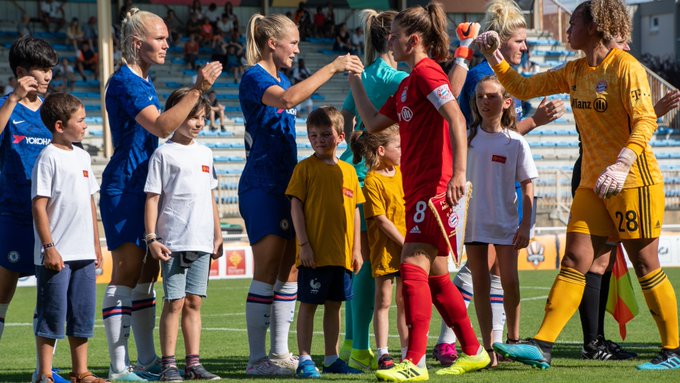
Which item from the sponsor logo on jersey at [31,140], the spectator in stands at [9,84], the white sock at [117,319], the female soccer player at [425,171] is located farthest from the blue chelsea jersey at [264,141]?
the spectator in stands at [9,84]

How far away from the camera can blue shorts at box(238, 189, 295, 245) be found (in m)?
6.54

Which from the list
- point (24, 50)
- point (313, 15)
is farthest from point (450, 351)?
point (313, 15)

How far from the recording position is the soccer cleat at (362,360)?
276 inches

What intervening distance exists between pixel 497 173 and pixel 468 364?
1370 mm

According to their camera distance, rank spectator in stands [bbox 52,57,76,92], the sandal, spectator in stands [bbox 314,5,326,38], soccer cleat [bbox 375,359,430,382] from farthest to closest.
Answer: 1. spectator in stands [bbox 314,5,326,38]
2. spectator in stands [bbox 52,57,76,92]
3. the sandal
4. soccer cleat [bbox 375,359,430,382]

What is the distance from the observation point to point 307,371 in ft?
20.9

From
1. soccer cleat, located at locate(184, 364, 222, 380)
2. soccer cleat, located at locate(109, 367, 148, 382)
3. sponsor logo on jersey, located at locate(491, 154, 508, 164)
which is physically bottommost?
soccer cleat, located at locate(109, 367, 148, 382)

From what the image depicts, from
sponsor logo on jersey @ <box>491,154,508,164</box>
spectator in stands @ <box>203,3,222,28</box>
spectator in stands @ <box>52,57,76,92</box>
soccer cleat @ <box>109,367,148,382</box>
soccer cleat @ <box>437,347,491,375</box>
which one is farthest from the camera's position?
spectator in stands @ <box>203,3,222,28</box>

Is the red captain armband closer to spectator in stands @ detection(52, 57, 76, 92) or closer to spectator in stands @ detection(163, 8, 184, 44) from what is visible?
spectator in stands @ detection(52, 57, 76, 92)

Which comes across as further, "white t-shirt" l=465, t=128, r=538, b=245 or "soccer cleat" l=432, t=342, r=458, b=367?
"soccer cleat" l=432, t=342, r=458, b=367

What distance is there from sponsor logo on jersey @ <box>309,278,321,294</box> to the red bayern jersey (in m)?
0.83

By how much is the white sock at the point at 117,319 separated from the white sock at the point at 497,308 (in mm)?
2373

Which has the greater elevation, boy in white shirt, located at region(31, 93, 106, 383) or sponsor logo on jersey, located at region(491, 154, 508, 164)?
sponsor logo on jersey, located at region(491, 154, 508, 164)

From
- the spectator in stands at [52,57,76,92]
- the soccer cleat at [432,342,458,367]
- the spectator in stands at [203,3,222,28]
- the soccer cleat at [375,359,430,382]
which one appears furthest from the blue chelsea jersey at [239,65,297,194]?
the spectator in stands at [203,3,222,28]
